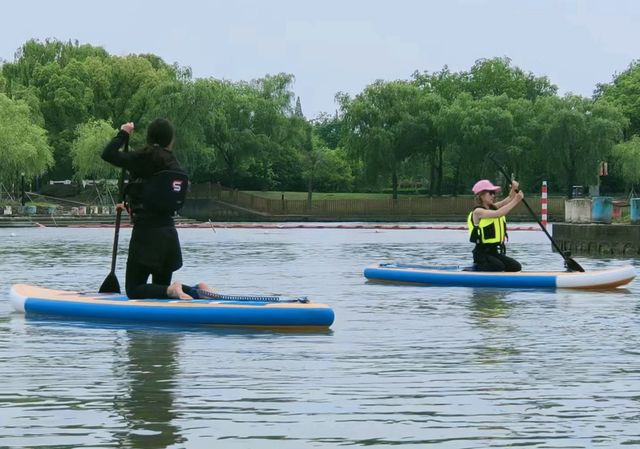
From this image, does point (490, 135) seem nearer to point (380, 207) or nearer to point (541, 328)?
point (380, 207)

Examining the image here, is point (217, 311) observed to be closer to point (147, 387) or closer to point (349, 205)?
point (147, 387)

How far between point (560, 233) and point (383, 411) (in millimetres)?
29291

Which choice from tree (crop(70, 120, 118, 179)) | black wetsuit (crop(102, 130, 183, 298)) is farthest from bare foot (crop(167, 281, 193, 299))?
tree (crop(70, 120, 118, 179))

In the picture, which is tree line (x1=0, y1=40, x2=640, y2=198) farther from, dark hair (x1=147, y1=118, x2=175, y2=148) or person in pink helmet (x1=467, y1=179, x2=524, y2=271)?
dark hair (x1=147, y1=118, x2=175, y2=148)

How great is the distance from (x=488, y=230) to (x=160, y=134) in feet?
23.5

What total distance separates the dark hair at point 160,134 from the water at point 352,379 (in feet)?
5.90

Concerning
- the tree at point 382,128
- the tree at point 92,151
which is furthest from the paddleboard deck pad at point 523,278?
the tree at point 382,128

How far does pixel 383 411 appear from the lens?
27.0 feet

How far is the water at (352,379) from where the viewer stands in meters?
7.52

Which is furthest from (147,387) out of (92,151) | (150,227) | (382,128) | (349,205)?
(349,205)

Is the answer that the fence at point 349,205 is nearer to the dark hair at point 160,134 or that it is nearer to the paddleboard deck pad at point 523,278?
the paddleboard deck pad at point 523,278

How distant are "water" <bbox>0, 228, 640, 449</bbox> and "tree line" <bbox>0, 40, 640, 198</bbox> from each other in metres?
56.3

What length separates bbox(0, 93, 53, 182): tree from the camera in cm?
6556

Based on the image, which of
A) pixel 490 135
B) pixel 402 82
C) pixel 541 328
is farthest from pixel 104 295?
pixel 402 82
